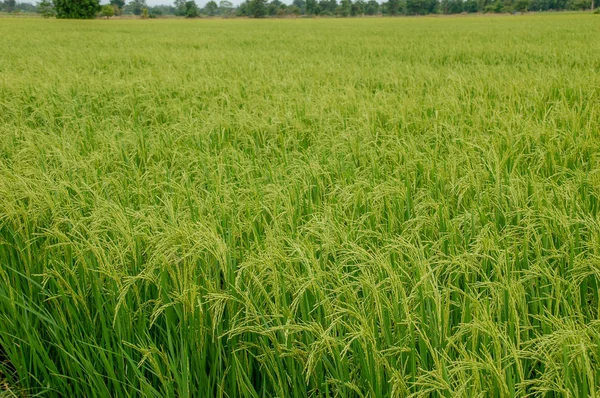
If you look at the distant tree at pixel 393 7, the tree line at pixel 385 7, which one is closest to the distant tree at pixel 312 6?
the tree line at pixel 385 7

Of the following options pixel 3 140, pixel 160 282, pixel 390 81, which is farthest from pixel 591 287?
pixel 390 81

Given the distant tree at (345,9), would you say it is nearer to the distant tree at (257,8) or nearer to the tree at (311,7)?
the tree at (311,7)

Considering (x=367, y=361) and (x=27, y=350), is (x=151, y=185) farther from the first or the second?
(x=367, y=361)

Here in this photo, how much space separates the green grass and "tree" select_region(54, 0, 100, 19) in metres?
63.4

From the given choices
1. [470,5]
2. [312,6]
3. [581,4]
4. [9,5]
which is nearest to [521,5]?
[581,4]

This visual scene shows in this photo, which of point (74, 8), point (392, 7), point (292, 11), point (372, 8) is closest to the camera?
point (74, 8)

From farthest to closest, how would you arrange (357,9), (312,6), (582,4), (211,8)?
1. (211,8)
2. (312,6)
3. (357,9)
4. (582,4)

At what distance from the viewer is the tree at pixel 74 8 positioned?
59.2 metres

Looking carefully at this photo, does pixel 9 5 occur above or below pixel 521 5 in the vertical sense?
above

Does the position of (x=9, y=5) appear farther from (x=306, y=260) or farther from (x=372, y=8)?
(x=306, y=260)

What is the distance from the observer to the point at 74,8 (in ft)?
195

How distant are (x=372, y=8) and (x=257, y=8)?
26186mm

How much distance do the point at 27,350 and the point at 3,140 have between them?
7.96 ft

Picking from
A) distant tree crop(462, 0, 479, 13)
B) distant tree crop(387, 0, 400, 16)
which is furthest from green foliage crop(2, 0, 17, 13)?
distant tree crop(462, 0, 479, 13)
